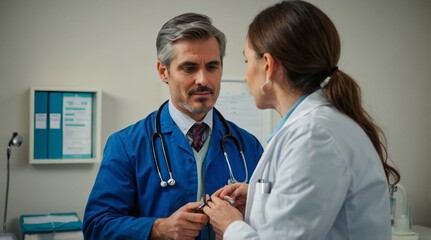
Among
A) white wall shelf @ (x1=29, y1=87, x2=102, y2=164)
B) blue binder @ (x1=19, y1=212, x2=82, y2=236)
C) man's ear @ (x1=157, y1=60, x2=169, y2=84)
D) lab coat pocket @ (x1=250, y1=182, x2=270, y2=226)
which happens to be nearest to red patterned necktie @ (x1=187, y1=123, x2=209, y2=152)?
man's ear @ (x1=157, y1=60, x2=169, y2=84)

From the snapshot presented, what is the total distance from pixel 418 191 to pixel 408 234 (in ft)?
2.40

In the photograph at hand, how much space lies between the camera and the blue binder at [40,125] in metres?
2.83

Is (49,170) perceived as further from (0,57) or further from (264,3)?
(264,3)

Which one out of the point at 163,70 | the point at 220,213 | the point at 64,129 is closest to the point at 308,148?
the point at 220,213

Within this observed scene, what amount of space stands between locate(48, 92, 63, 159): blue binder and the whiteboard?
0.98 meters

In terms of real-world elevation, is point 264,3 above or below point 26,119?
above

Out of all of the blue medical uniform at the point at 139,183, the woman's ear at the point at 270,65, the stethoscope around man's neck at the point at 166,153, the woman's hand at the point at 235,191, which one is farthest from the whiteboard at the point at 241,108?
the woman's ear at the point at 270,65

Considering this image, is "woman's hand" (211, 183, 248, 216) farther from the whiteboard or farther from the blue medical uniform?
the whiteboard

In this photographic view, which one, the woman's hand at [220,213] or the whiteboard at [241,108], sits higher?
the whiteboard at [241,108]

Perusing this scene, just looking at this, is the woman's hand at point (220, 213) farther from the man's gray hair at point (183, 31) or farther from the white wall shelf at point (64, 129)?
the white wall shelf at point (64, 129)

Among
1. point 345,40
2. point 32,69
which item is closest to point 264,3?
point 345,40

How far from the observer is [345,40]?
3.61 meters

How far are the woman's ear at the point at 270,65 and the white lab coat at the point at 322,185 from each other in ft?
0.35

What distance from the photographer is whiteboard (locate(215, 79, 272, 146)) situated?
326 cm
